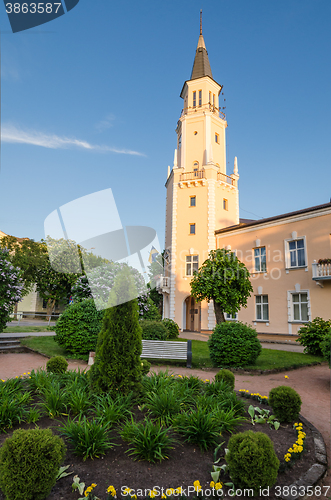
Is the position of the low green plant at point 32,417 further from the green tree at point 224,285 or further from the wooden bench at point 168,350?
the green tree at point 224,285

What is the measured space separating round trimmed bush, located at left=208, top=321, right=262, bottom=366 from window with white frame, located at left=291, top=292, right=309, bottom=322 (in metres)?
11.8

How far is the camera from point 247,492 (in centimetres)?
319

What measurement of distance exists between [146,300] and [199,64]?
1138 inches

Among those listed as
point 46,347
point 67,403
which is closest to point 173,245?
point 46,347

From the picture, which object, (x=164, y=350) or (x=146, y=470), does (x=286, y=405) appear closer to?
(x=146, y=470)

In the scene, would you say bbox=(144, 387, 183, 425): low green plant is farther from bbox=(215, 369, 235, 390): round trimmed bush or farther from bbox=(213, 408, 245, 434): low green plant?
bbox=(215, 369, 235, 390): round trimmed bush

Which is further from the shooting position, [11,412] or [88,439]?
[11,412]

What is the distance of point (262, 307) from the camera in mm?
23438

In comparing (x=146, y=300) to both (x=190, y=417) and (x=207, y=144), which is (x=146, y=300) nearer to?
(x=190, y=417)

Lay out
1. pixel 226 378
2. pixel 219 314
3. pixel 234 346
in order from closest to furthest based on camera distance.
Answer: pixel 226 378
pixel 234 346
pixel 219 314

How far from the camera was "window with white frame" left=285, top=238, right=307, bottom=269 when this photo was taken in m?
21.4

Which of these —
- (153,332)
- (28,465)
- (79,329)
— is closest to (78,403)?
(28,465)

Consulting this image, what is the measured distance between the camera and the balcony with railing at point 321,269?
19150 mm

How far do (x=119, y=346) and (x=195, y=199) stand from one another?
2462cm
